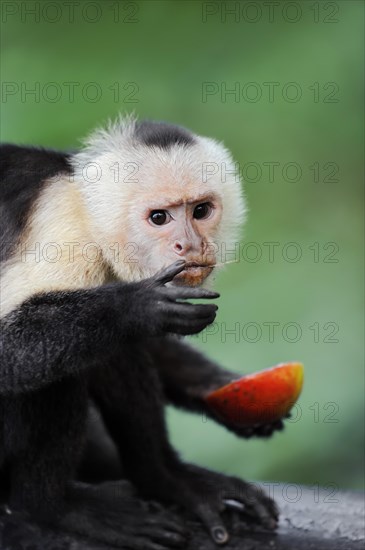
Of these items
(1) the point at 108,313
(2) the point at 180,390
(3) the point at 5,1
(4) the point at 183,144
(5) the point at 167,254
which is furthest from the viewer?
(3) the point at 5,1

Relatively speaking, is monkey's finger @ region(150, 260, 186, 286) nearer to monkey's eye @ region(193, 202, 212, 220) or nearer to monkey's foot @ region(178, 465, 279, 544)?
monkey's eye @ region(193, 202, 212, 220)

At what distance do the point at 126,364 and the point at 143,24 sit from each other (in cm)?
236

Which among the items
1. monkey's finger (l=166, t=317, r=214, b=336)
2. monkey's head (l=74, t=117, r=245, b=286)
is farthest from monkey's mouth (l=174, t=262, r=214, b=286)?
monkey's finger (l=166, t=317, r=214, b=336)

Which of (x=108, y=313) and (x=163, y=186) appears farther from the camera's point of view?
(x=163, y=186)

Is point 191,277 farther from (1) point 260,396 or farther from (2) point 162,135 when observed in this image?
(1) point 260,396

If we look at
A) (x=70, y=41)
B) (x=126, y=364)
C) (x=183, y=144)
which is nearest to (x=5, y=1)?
(x=70, y=41)

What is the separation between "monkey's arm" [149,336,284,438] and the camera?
3992mm

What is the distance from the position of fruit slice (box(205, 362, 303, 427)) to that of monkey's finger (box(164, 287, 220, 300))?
992 millimetres

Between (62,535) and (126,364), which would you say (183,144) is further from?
(62,535)

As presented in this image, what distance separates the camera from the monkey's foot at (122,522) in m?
3.26

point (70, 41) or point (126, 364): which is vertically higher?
point (70, 41)

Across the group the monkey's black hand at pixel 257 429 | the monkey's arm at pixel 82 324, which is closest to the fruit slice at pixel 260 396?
the monkey's black hand at pixel 257 429

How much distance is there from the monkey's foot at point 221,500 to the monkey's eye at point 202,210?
107cm

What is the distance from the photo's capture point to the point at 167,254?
3154 millimetres
